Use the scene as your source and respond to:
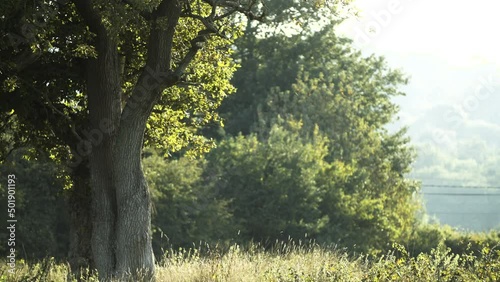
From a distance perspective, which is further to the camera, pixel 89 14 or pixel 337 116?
pixel 337 116

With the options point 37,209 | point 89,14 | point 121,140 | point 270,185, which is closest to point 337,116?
point 270,185

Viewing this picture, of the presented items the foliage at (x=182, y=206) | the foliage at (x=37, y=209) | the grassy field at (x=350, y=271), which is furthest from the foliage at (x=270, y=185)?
the grassy field at (x=350, y=271)

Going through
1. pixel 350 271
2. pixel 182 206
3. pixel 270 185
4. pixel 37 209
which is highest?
pixel 270 185

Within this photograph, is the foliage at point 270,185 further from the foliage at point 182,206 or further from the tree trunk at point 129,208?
the tree trunk at point 129,208

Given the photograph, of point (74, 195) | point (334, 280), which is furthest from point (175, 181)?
point (334, 280)

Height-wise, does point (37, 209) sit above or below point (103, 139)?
below

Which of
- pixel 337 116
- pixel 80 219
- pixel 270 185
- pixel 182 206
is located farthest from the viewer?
pixel 337 116

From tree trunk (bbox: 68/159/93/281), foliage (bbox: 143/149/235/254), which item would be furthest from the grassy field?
foliage (bbox: 143/149/235/254)

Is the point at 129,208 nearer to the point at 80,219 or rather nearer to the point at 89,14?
the point at 80,219

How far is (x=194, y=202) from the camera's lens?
42656 millimetres

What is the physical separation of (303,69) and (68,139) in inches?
1738

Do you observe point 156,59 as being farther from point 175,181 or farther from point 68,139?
point 175,181

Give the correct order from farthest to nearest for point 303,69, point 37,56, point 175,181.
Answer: point 303,69, point 175,181, point 37,56

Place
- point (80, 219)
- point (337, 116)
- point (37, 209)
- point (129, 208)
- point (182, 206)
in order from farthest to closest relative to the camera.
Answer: point (337, 116), point (182, 206), point (37, 209), point (80, 219), point (129, 208)
